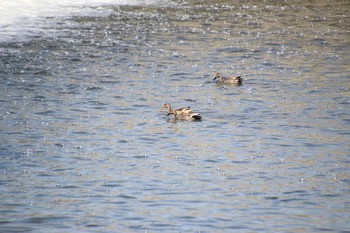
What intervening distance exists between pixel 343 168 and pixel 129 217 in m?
5.46

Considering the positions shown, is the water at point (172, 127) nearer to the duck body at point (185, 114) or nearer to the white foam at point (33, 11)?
the duck body at point (185, 114)

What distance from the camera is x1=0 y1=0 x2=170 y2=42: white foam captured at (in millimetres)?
38625

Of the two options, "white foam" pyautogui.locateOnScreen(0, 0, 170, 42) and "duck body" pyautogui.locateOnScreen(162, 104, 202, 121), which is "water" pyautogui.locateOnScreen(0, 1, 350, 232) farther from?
"white foam" pyautogui.locateOnScreen(0, 0, 170, 42)

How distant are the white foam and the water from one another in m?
0.29

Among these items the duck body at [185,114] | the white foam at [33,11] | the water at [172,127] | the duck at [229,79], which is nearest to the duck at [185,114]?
the duck body at [185,114]

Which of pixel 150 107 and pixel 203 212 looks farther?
pixel 150 107

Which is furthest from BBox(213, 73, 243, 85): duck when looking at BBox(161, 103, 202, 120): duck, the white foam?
the white foam

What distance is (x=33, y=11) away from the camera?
44500mm

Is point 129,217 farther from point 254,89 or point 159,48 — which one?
point 159,48

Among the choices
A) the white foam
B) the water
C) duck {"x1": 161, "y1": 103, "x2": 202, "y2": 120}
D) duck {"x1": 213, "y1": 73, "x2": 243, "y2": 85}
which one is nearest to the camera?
the water

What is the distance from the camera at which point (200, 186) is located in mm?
17922

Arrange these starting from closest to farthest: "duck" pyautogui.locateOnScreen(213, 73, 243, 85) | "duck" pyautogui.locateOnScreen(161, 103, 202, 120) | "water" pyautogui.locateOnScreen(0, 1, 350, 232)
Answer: "water" pyautogui.locateOnScreen(0, 1, 350, 232) < "duck" pyautogui.locateOnScreen(161, 103, 202, 120) < "duck" pyautogui.locateOnScreen(213, 73, 243, 85)

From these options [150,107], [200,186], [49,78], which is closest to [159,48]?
[49,78]

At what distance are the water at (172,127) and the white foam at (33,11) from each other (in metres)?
0.29
